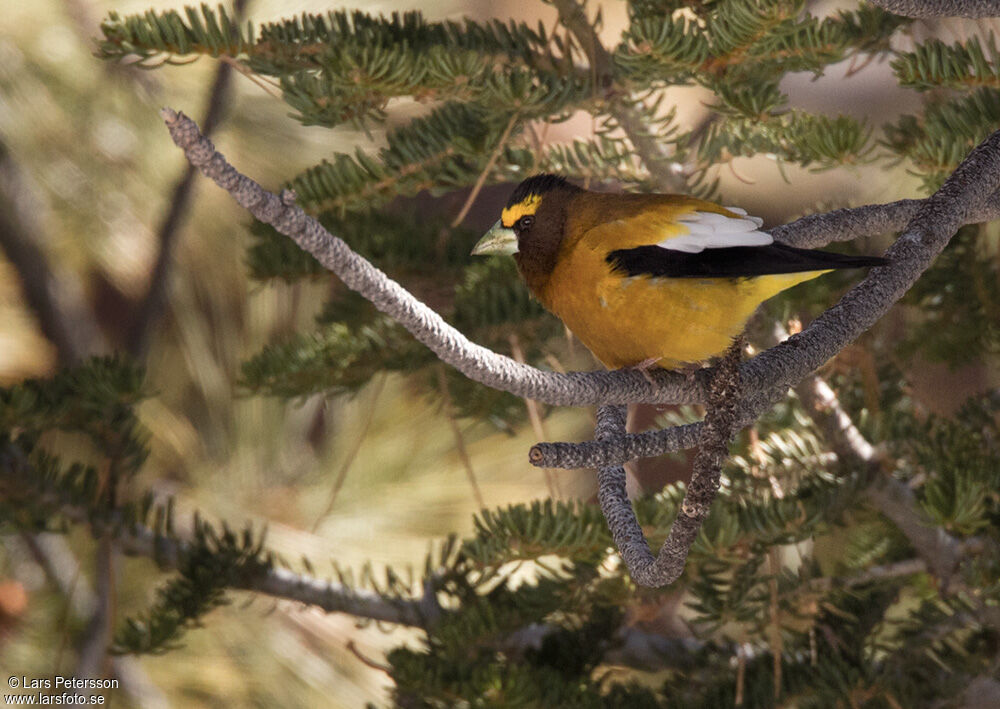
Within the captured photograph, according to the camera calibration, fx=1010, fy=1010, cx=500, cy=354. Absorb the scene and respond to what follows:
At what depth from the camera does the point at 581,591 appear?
711 millimetres

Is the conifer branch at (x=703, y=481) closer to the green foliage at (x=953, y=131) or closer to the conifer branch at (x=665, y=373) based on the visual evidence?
the conifer branch at (x=665, y=373)

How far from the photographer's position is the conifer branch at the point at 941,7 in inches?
15.6

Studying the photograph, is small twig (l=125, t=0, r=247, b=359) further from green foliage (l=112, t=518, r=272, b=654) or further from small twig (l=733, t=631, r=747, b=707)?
small twig (l=733, t=631, r=747, b=707)

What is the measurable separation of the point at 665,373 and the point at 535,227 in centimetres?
15

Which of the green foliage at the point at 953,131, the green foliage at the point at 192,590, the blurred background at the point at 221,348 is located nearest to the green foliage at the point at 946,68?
the green foliage at the point at 953,131

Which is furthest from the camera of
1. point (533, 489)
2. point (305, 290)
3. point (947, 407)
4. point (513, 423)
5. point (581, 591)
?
point (305, 290)

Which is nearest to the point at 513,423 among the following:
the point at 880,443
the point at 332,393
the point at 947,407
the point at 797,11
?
the point at 332,393

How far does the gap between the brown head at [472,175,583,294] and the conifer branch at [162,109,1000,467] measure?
136mm

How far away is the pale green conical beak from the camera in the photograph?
597 millimetres

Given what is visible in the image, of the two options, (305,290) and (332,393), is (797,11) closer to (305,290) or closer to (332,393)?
(332,393)

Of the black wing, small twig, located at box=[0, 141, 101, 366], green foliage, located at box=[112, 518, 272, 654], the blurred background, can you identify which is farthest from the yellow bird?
small twig, located at box=[0, 141, 101, 366]

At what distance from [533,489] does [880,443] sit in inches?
26.1

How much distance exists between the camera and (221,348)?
139cm

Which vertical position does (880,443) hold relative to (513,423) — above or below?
below
